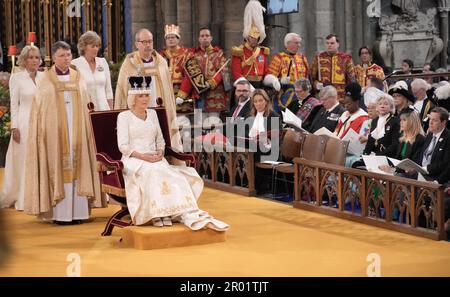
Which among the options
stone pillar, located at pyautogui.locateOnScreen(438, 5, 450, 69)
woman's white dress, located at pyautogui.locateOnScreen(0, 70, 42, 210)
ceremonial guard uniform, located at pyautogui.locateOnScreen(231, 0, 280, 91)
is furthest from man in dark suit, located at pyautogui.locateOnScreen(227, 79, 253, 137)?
stone pillar, located at pyautogui.locateOnScreen(438, 5, 450, 69)

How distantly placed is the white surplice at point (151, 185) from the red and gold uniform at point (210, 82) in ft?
15.3

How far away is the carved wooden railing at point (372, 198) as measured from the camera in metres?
6.95

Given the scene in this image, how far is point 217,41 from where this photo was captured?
48.1 feet

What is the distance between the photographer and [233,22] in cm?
1433

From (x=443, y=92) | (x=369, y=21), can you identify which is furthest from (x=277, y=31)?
(x=443, y=92)

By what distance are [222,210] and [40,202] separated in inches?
71.9

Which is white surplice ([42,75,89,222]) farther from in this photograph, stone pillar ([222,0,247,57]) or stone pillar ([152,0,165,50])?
A: stone pillar ([152,0,165,50])

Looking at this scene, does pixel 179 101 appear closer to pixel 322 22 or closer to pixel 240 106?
pixel 240 106

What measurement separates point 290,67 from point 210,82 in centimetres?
109

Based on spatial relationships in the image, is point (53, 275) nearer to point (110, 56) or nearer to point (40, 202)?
point (40, 202)

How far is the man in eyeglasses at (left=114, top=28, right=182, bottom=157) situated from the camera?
843 centimetres

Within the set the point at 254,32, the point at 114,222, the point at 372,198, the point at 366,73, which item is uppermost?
the point at 254,32

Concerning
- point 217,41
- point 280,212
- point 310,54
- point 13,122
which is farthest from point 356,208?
point 217,41

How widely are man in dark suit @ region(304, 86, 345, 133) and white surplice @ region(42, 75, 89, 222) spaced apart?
111 inches
